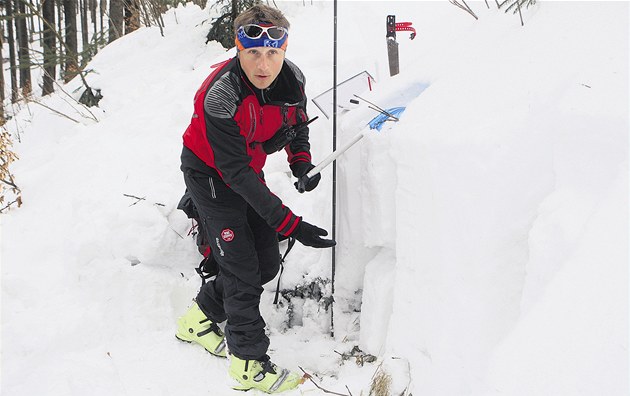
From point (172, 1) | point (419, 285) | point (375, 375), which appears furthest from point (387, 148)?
point (172, 1)

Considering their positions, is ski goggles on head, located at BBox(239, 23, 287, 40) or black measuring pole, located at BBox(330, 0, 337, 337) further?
black measuring pole, located at BBox(330, 0, 337, 337)

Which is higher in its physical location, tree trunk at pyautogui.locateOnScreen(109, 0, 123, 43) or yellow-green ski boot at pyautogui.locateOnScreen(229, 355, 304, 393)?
tree trunk at pyautogui.locateOnScreen(109, 0, 123, 43)

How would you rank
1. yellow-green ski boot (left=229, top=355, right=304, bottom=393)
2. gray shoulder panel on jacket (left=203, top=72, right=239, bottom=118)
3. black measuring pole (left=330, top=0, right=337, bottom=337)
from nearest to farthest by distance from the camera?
gray shoulder panel on jacket (left=203, top=72, right=239, bottom=118), yellow-green ski boot (left=229, top=355, right=304, bottom=393), black measuring pole (left=330, top=0, right=337, bottom=337)

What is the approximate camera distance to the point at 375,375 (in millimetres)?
2703

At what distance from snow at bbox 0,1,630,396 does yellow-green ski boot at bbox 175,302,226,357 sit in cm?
8

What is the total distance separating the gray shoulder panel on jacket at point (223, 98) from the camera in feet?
8.33

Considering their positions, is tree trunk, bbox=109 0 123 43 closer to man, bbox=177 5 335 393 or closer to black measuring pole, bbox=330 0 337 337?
black measuring pole, bbox=330 0 337 337

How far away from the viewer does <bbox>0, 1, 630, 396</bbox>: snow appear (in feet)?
6.41

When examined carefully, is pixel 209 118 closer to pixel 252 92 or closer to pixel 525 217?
pixel 252 92

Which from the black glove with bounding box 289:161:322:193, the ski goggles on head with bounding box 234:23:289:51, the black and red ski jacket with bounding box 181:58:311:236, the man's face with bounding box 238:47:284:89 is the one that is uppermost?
the ski goggles on head with bounding box 234:23:289:51

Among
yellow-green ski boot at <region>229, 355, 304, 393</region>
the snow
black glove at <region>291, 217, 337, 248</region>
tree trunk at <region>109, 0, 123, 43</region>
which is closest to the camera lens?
the snow

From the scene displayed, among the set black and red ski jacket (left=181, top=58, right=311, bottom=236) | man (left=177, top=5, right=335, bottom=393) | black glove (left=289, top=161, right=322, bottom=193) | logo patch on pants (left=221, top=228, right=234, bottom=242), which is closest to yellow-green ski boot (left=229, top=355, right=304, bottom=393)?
man (left=177, top=5, right=335, bottom=393)

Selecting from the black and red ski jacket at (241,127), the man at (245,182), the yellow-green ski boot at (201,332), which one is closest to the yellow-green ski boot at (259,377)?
the man at (245,182)

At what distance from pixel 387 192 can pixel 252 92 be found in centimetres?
94
